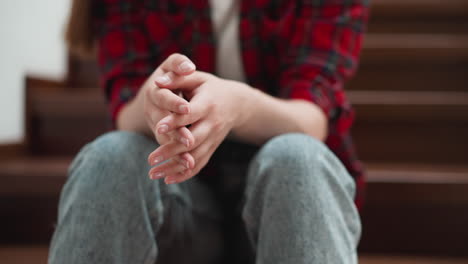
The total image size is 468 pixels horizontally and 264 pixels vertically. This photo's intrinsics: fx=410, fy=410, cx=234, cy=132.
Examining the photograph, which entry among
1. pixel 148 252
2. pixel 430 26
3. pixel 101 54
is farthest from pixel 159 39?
pixel 430 26

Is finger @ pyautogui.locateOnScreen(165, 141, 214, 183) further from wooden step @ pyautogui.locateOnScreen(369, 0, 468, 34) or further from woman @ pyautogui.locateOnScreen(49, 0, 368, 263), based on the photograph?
wooden step @ pyautogui.locateOnScreen(369, 0, 468, 34)

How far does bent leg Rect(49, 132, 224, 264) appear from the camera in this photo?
0.37 meters

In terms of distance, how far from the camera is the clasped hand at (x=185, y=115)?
33 cm

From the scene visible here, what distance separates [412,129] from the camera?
0.88 metres

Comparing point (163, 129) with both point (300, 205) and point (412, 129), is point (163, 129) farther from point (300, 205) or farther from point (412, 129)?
point (412, 129)

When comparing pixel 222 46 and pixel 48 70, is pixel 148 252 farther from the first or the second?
pixel 48 70

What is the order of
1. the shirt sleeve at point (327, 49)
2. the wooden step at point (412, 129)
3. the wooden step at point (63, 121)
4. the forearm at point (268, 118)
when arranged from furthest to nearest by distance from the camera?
1. the wooden step at point (63, 121)
2. the wooden step at point (412, 129)
3. the shirt sleeve at point (327, 49)
4. the forearm at point (268, 118)

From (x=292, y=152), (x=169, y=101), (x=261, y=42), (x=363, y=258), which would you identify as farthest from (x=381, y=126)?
(x=169, y=101)

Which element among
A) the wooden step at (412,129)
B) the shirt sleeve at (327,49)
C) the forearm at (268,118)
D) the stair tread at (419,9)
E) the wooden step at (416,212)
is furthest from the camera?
the stair tread at (419,9)

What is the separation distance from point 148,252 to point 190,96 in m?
0.16

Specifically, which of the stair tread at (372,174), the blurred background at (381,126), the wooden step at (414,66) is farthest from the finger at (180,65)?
the wooden step at (414,66)

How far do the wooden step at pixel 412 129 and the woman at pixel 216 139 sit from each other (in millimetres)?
325

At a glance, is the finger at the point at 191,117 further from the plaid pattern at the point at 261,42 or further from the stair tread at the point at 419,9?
the stair tread at the point at 419,9

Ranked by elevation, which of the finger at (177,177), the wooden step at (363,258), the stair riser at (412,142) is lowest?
the wooden step at (363,258)
